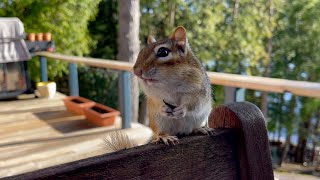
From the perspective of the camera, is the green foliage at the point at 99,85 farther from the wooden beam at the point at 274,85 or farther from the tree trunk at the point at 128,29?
the wooden beam at the point at 274,85

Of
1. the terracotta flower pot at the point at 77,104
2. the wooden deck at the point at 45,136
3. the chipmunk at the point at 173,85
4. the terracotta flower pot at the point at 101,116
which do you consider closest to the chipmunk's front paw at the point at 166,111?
the chipmunk at the point at 173,85

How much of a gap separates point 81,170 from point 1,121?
119 inches

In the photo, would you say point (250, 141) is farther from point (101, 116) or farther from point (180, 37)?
point (101, 116)

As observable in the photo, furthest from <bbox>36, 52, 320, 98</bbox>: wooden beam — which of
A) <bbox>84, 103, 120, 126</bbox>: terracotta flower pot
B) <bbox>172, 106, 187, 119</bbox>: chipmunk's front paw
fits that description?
<bbox>84, 103, 120, 126</bbox>: terracotta flower pot

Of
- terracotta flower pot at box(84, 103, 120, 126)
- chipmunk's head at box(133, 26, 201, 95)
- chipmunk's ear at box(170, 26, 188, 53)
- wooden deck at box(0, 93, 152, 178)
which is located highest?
chipmunk's ear at box(170, 26, 188, 53)

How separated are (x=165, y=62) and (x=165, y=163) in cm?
38

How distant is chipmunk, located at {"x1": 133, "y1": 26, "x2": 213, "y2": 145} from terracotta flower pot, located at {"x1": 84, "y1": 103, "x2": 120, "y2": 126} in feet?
7.08

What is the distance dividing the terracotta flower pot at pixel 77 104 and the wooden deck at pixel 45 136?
0.06m

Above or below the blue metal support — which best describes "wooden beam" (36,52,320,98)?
above

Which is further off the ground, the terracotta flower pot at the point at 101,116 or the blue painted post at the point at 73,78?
the blue painted post at the point at 73,78

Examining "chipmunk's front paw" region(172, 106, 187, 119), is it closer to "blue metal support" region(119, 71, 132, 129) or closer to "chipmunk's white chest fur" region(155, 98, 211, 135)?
"chipmunk's white chest fur" region(155, 98, 211, 135)

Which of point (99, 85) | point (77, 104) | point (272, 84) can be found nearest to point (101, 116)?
point (77, 104)

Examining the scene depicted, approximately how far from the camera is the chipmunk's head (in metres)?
0.85

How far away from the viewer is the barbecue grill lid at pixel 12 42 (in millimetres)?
3786
